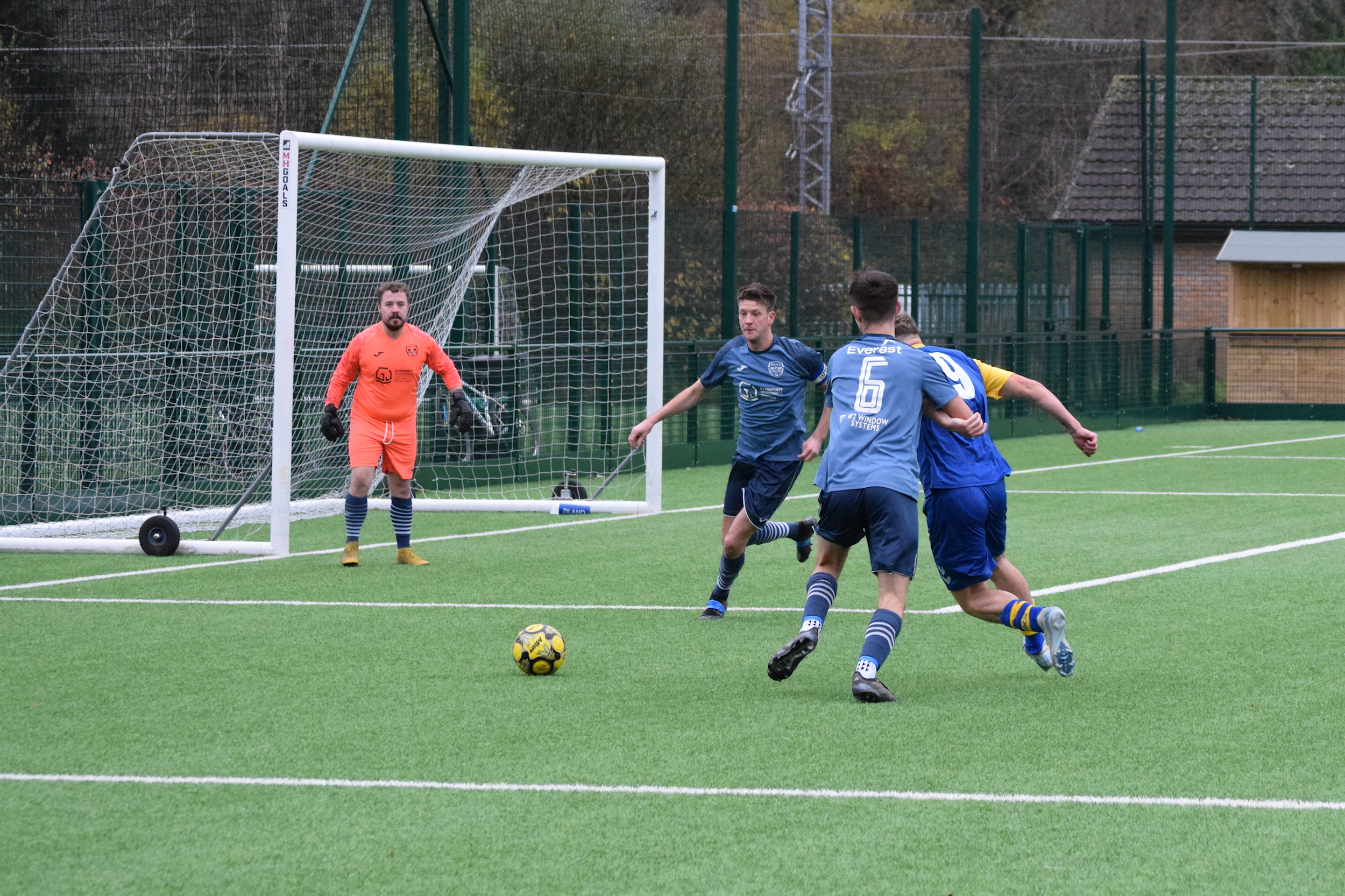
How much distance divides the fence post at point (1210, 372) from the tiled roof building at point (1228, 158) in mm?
3671

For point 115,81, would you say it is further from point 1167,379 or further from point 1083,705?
point 1167,379

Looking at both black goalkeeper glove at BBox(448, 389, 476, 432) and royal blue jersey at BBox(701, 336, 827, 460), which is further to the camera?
black goalkeeper glove at BBox(448, 389, 476, 432)

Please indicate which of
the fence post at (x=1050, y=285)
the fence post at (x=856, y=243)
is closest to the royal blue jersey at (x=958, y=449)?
the fence post at (x=856, y=243)

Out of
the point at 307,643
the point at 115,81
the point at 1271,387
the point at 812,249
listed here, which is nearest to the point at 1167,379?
the point at 1271,387

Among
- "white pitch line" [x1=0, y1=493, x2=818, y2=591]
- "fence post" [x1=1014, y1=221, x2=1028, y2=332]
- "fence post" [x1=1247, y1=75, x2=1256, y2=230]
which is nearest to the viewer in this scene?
"white pitch line" [x1=0, y1=493, x2=818, y2=591]

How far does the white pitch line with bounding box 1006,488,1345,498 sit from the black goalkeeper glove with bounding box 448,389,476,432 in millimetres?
6305

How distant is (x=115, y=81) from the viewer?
1560cm

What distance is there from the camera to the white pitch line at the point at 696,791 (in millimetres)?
5301

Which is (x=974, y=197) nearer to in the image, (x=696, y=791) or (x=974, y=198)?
(x=974, y=198)

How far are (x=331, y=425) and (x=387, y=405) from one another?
0.51 metres

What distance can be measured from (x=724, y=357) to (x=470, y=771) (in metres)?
4.12

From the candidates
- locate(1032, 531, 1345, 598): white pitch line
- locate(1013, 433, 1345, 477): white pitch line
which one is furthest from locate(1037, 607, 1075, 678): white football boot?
locate(1013, 433, 1345, 477): white pitch line

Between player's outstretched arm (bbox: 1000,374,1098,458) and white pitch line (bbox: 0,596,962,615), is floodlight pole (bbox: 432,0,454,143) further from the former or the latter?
player's outstretched arm (bbox: 1000,374,1098,458)

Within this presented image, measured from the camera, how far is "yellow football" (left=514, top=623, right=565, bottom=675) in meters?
7.29
